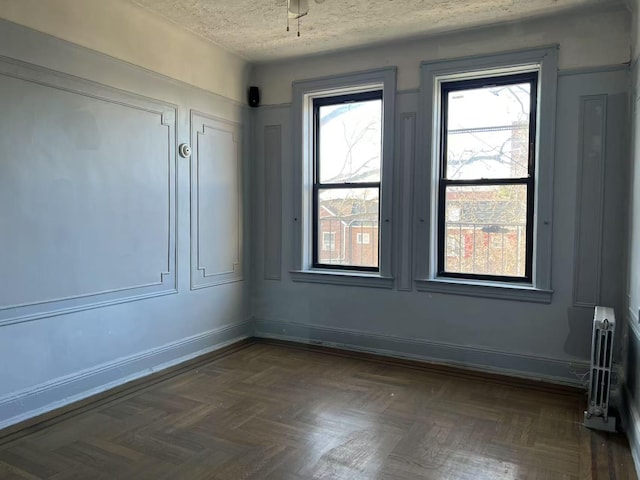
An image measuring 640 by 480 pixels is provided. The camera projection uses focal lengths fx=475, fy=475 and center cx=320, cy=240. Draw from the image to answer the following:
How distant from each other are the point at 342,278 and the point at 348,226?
0.49 m

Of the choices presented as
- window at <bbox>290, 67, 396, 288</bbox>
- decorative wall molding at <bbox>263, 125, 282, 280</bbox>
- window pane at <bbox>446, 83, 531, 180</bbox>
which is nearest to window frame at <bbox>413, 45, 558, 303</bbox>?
window pane at <bbox>446, 83, 531, 180</bbox>

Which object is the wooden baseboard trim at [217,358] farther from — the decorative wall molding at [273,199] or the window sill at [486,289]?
the decorative wall molding at [273,199]

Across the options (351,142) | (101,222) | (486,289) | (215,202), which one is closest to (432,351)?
(486,289)

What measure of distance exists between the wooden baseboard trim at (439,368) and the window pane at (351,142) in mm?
1538

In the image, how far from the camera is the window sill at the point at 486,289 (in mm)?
3537

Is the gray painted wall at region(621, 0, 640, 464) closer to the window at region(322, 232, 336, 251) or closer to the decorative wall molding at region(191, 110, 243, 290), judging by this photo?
the window at region(322, 232, 336, 251)

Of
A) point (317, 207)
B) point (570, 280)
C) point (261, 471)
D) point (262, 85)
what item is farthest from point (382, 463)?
point (262, 85)

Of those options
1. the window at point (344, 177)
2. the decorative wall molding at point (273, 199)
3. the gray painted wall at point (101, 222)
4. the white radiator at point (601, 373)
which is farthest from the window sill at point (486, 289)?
the gray painted wall at point (101, 222)

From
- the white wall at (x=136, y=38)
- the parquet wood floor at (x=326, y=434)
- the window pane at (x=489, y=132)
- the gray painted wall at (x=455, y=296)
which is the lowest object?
the parquet wood floor at (x=326, y=434)

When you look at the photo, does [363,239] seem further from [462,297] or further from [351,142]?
[462,297]

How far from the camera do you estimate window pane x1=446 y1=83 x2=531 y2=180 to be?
3646 mm

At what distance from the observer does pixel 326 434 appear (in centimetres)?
265

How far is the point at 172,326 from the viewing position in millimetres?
3822

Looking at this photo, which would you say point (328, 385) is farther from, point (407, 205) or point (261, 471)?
point (407, 205)
